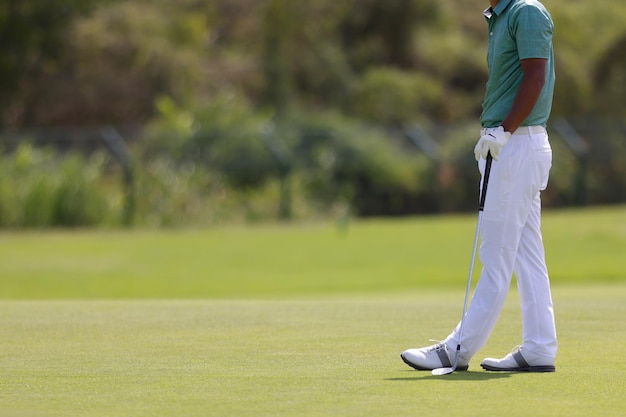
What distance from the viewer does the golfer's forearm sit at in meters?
6.28

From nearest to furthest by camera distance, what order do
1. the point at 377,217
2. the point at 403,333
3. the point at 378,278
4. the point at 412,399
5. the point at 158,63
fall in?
the point at 412,399 → the point at 403,333 → the point at 378,278 → the point at 377,217 → the point at 158,63

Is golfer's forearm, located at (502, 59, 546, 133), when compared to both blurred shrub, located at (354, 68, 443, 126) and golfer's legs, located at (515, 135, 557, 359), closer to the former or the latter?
golfer's legs, located at (515, 135, 557, 359)

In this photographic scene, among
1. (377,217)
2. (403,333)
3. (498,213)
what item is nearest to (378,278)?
(377,217)

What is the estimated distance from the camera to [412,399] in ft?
17.4

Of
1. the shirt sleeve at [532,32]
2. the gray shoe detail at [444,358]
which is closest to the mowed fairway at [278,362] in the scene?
the gray shoe detail at [444,358]

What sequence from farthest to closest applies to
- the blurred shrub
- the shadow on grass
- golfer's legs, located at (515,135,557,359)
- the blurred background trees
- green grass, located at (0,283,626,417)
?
the blurred shrub < the blurred background trees < golfer's legs, located at (515,135,557,359) < the shadow on grass < green grass, located at (0,283,626,417)

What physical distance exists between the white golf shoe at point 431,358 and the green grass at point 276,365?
76mm

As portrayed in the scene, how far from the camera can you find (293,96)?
3875cm

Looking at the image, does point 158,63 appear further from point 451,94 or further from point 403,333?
point 403,333

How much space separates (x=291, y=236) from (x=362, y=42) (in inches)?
771

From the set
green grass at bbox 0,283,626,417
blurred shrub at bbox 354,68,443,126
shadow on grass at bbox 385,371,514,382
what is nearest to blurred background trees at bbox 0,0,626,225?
blurred shrub at bbox 354,68,443,126

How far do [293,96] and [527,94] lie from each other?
32635 mm

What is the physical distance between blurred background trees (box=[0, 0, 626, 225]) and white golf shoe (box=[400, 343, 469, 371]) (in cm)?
1879

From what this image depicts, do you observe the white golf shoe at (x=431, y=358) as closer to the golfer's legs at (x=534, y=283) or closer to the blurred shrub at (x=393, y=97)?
the golfer's legs at (x=534, y=283)
